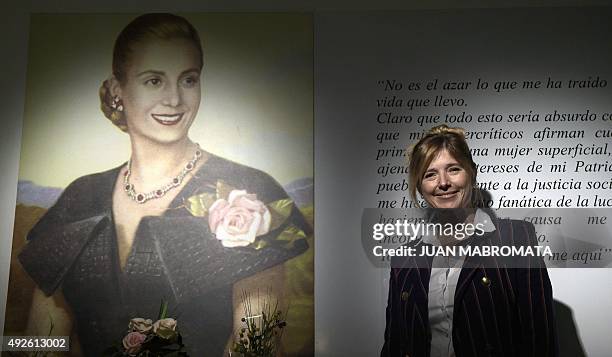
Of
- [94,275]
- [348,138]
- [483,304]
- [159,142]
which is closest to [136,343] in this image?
[94,275]

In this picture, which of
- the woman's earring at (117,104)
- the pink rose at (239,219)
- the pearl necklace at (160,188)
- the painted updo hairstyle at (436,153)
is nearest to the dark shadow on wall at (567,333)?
the painted updo hairstyle at (436,153)

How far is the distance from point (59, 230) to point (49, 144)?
421mm

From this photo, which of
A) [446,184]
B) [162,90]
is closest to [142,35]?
[162,90]

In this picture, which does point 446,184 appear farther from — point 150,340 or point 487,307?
point 150,340

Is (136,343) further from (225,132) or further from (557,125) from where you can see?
(557,125)

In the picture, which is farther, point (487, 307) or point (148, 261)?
point (148, 261)

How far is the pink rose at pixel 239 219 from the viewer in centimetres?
295

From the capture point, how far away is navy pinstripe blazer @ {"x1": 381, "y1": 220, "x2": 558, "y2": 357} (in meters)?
2.73

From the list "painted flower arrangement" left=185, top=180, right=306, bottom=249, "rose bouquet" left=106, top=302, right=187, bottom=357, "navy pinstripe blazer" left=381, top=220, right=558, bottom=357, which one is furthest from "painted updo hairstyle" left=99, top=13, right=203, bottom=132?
"navy pinstripe blazer" left=381, top=220, right=558, bottom=357

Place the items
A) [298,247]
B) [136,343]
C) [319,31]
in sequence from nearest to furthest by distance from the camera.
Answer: [136,343], [298,247], [319,31]

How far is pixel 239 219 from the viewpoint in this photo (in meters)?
2.97

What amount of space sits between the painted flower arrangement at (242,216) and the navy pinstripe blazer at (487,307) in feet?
1.79

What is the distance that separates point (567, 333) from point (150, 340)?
180 cm

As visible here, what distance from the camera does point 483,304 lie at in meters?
2.76
